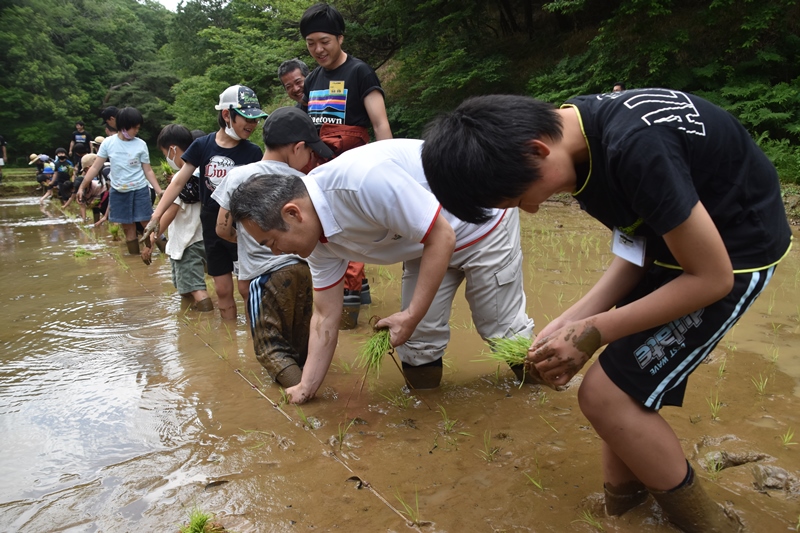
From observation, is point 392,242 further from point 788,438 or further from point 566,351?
point 788,438

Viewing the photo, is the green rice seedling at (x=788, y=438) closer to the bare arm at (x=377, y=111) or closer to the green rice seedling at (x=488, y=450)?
the green rice seedling at (x=488, y=450)

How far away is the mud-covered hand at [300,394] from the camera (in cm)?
293

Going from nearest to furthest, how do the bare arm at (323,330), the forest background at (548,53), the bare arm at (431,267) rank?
the bare arm at (431,267), the bare arm at (323,330), the forest background at (548,53)

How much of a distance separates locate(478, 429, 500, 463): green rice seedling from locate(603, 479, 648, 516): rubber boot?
0.52m

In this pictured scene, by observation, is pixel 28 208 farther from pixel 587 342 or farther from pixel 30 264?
pixel 587 342

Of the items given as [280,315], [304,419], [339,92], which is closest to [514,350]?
[304,419]

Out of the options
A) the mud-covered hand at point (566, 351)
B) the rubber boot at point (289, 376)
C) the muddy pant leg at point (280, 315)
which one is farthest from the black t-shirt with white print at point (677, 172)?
the muddy pant leg at point (280, 315)

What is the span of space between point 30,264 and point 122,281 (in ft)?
6.75

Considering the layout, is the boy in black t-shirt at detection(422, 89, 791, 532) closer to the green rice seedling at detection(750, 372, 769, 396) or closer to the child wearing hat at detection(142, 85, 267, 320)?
the green rice seedling at detection(750, 372, 769, 396)

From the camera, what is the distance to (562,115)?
1.59m

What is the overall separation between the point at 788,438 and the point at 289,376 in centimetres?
229

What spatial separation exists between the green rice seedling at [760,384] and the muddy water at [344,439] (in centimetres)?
1

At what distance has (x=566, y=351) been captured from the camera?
5.48 feet

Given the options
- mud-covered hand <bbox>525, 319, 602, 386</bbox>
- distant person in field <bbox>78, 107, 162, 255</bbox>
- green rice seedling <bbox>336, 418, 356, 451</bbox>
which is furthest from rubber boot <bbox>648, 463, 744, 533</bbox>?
distant person in field <bbox>78, 107, 162, 255</bbox>
